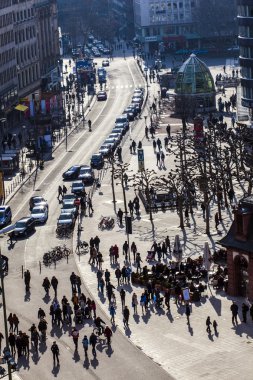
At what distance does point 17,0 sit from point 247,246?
11196cm

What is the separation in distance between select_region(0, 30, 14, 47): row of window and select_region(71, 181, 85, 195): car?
53127 mm

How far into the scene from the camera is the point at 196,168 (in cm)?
12350

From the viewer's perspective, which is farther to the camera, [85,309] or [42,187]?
[42,187]

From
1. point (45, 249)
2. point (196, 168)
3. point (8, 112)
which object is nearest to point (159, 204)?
point (196, 168)

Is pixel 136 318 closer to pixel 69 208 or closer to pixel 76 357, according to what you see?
pixel 76 357

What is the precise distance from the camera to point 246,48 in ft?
547

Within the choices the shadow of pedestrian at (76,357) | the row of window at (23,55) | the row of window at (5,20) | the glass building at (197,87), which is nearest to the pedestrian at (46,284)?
the shadow of pedestrian at (76,357)

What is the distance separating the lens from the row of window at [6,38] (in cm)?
18056

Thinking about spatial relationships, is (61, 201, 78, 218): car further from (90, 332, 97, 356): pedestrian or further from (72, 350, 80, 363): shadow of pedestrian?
(90, 332, 97, 356): pedestrian

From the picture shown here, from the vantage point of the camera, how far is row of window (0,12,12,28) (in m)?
181

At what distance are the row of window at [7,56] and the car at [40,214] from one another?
61.6 metres

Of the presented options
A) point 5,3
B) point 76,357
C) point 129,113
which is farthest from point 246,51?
point 76,357

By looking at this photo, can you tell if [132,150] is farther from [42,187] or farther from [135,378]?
[135,378]

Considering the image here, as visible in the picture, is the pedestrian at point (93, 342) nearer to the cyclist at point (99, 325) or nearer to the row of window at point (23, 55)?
the cyclist at point (99, 325)
